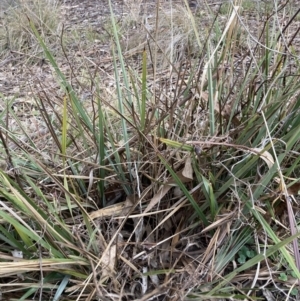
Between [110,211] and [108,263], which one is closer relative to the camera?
[108,263]

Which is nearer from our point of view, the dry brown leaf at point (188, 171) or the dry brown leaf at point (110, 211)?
the dry brown leaf at point (188, 171)

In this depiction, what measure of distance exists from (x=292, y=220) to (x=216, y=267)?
1.16 feet

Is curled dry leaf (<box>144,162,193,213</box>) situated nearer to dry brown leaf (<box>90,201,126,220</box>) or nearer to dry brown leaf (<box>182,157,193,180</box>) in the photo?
dry brown leaf (<box>182,157,193,180</box>)

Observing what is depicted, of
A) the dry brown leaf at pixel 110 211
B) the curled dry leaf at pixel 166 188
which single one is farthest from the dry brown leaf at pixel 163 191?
the dry brown leaf at pixel 110 211

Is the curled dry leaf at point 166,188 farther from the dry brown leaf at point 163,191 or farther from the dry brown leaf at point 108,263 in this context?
the dry brown leaf at point 108,263

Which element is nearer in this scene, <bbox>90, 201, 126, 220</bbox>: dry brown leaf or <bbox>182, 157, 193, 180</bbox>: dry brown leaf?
<bbox>182, 157, 193, 180</bbox>: dry brown leaf

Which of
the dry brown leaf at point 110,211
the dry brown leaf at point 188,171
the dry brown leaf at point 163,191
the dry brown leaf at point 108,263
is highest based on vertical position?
the dry brown leaf at point 188,171

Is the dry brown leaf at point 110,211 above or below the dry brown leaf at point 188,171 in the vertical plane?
below

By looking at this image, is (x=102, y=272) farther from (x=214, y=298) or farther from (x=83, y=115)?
(x=83, y=115)

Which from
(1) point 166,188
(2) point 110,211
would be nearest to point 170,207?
(1) point 166,188

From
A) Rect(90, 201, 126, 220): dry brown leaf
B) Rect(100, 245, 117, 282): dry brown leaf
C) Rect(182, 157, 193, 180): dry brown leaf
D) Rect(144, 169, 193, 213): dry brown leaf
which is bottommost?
Rect(100, 245, 117, 282): dry brown leaf

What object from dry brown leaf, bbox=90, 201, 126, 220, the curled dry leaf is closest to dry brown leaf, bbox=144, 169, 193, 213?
the curled dry leaf

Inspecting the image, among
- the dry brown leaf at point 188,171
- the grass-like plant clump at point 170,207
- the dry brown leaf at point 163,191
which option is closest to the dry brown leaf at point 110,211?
the grass-like plant clump at point 170,207

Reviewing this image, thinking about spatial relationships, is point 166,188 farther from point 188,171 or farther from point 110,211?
point 110,211
